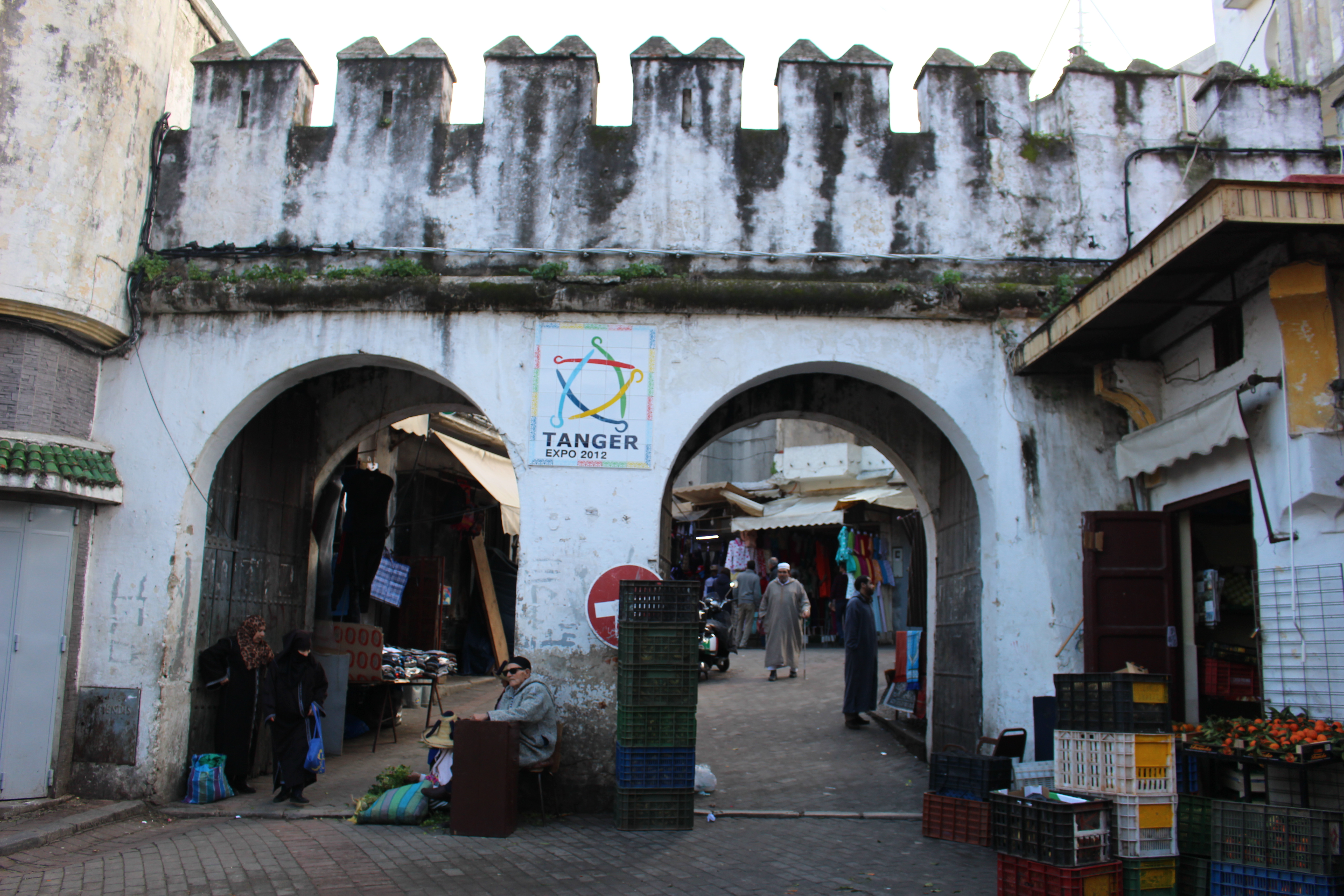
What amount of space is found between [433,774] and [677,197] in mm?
5202

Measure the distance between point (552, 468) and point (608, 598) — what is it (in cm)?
117

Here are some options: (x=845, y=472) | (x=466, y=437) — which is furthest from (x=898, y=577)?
(x=466, y=437)

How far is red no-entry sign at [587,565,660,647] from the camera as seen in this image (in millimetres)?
7922

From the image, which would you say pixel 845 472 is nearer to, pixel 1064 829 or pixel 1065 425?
pixel 1065 425

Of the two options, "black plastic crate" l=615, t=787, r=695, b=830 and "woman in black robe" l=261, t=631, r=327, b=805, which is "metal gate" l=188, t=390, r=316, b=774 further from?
"black plastic crate" l=615, t=787, r=695, b=830

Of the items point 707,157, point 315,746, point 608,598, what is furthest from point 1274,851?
point 315,746

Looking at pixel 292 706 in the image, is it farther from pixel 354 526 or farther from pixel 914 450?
pixel 914 450

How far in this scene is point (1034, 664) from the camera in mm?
7746

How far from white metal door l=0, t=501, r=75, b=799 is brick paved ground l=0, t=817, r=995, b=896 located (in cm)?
93

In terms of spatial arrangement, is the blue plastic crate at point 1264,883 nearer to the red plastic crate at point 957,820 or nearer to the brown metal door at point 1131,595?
the red plastic crate at point 957,820

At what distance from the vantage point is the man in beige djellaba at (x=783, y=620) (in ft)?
49.7

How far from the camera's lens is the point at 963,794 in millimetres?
7137

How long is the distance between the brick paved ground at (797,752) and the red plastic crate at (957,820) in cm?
93

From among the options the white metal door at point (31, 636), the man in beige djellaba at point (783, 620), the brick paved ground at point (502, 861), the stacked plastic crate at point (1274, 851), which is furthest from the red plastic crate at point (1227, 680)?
the white metal door at point (31, 636)
